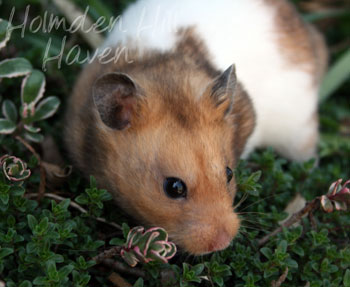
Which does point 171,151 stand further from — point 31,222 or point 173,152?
point 31,222

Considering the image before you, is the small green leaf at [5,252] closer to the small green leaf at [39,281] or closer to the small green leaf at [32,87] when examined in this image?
the small green leaf at [39,281]

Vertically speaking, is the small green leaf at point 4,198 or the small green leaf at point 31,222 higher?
the small green leaf at point 4,198

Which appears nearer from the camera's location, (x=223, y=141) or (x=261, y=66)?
(x=223, y=141)

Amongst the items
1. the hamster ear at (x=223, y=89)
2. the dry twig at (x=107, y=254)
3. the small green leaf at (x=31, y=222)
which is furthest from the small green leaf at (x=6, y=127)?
the hamster ear at (x=223, y=89)

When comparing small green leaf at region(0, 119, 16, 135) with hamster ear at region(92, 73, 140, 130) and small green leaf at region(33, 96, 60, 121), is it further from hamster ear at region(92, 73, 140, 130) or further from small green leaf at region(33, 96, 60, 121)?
hamster ear at region(92, 73, 140, 130)

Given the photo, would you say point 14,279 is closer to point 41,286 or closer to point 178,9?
point 41,286

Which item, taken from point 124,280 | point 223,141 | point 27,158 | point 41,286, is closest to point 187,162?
point 223,141

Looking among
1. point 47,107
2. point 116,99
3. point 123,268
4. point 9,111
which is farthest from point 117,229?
point 9,111
